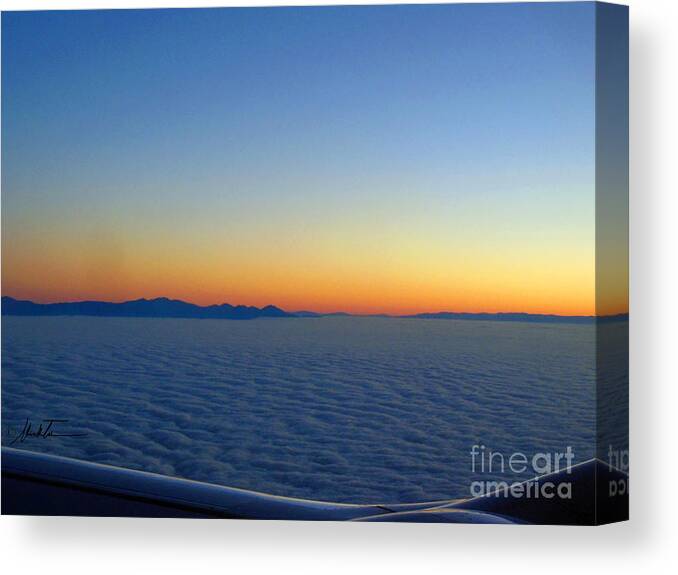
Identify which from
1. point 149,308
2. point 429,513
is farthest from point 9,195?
point 429,513

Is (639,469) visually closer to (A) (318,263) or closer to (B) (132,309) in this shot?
(A) (318,263)
